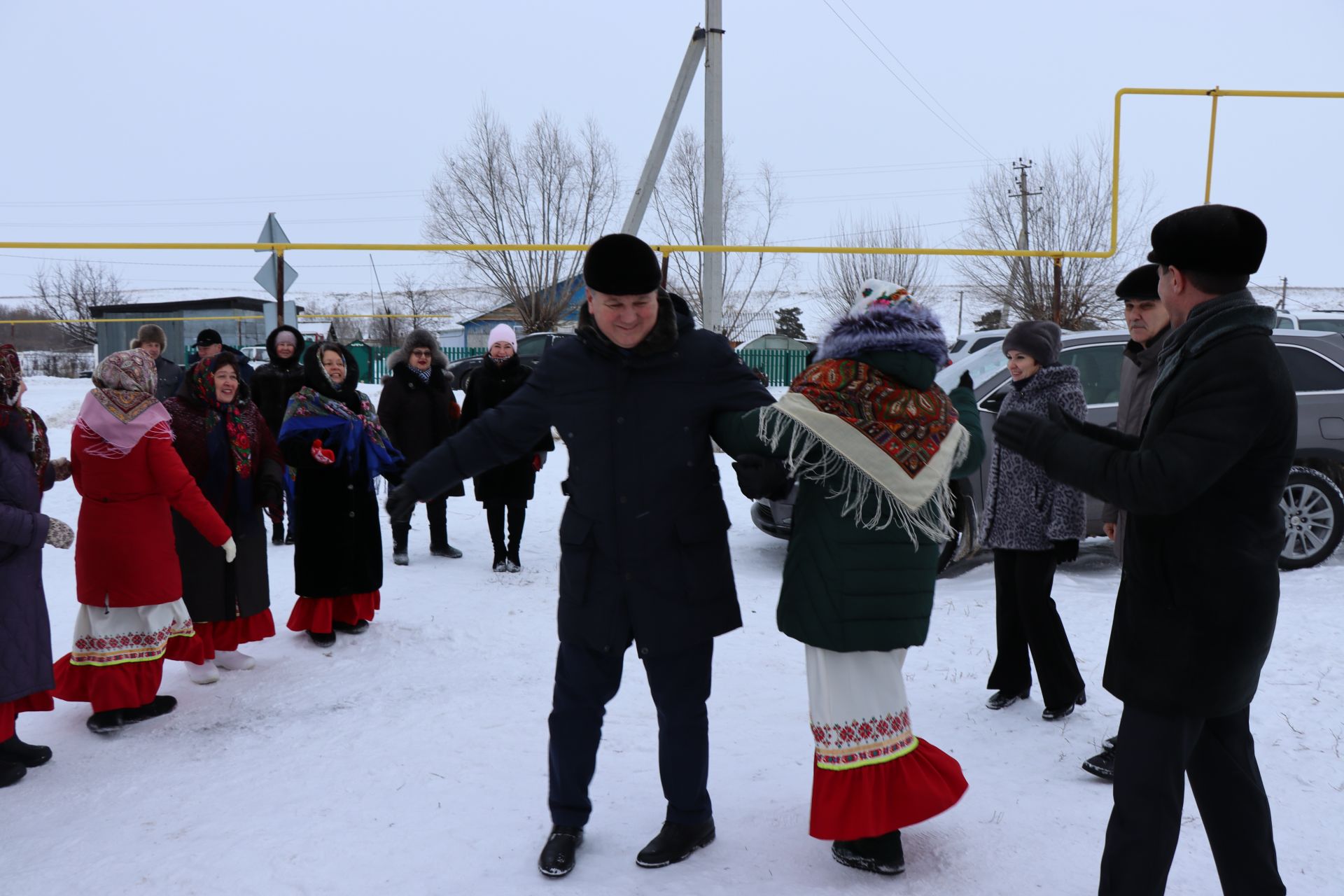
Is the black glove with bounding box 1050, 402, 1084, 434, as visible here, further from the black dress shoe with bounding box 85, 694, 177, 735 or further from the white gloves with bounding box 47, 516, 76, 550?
the black dress shoe with bounding box 85, 694, 177, 735

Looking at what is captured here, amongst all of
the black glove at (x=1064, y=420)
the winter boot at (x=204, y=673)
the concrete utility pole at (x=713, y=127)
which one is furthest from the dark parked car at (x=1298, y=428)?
the concrete utility pole at (x=713, y=127)

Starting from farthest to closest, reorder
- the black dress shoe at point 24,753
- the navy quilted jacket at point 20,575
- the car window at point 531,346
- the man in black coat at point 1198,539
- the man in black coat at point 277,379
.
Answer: the car window at point 531,346 → the man in black coat at point 277,379 → the black dress shoe at point 24,753 → the navy quilted jacket at point 20,575 → the man in black coat at point 1198,539

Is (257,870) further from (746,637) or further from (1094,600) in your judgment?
(1094,600)

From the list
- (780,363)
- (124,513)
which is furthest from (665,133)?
(780,363)

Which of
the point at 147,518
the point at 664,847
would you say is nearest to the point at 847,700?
the point at 664,847

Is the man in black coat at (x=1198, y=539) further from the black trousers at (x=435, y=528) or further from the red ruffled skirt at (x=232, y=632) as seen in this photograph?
the black trousers at (x=435, y=528)

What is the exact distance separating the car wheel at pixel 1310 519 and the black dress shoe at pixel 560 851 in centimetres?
573

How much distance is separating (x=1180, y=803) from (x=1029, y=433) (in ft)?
3.13

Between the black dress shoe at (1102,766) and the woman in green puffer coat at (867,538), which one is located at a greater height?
the woman in green puffer coat at (867,538)

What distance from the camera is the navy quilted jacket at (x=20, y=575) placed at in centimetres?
372

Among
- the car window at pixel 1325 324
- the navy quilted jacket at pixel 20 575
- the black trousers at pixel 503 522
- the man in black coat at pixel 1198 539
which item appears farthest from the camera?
the car window at pixel 1325 324

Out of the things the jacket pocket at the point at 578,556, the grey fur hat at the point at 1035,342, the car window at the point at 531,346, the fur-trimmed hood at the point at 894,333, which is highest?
the fur-trimmed hood at the point at 894,333

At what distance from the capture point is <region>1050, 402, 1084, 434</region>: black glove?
2.34 metres

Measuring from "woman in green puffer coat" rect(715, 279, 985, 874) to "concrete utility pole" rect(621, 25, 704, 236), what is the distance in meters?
9.74
